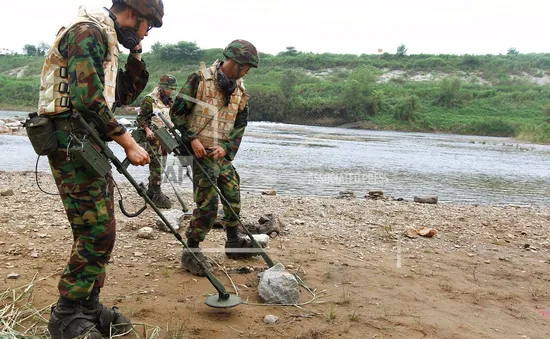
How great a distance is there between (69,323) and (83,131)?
4.01 feet

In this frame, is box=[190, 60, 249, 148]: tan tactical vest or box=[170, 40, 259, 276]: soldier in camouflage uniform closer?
box=[170, 40, 259, 276]: soldier in camouflage uniform

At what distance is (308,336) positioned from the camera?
11.4 feet

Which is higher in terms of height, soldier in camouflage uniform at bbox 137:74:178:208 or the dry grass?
soldier in camouflage uniform at bbox 137:74:178:208

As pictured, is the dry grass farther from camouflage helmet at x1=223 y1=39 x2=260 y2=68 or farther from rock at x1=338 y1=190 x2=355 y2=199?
rock at x1=338 y1=190 x2=355 y2=199

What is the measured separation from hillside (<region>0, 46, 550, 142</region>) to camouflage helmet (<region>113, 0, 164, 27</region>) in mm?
41132

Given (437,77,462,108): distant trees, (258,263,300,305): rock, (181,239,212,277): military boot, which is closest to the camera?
(258,263,300,305): rock

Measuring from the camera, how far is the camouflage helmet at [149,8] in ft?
9.95

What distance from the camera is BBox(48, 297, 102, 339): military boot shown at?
2990mm

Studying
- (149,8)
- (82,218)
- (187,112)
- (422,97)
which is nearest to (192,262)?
(187,112)

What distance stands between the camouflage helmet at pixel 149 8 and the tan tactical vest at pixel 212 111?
1568 mm

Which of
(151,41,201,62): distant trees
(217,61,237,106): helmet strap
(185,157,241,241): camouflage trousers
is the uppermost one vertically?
(151,41,201,62): distant trees

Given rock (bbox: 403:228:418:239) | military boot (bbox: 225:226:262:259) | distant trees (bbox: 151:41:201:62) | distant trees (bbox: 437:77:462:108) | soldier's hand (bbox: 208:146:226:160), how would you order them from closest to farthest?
soldier's hand (bbox: 208:146:226:160), military boot (bbox: 225:226:262:259), rock (bbox: 403:228:418:239), distant trees (bbox: 437:77:462:108), distant trees (bbox: 151:41:201:62)

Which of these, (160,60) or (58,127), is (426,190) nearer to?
(58,127)

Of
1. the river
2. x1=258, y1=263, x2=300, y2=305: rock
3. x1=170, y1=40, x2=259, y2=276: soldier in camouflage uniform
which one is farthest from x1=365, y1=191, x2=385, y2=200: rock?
x1=258, y1=263, x2=300, y2=305: rock
